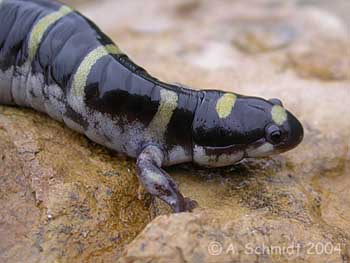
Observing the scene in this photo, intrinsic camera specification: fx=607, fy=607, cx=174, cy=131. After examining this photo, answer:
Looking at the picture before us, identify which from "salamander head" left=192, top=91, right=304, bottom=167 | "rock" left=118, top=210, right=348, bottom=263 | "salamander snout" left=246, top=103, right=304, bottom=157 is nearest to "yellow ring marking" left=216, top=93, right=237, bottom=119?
"salamander head" left=192, top=91, right=304, bottom=167

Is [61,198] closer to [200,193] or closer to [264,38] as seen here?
[200,193]

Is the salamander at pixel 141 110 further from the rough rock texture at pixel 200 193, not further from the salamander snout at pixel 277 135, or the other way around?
the rough rock texture at pixel 200 193

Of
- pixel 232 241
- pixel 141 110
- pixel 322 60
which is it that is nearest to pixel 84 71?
pixel 141 110

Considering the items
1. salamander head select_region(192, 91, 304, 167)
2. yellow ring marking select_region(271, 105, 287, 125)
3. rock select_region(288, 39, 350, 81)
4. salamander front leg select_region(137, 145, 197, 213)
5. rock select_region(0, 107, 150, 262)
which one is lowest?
rock select_region(0, 107, 150, 262)

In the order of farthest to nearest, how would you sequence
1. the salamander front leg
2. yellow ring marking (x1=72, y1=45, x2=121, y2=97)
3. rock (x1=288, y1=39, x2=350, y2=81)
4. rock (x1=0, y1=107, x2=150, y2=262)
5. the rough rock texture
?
1. rock (x1=288, y1=39, x2=350, y2=81)
2. yellow ring marking (x1=72, y1=45, x2=121, y2=97)
3. the salamander front leg
4. rock (x1=0, y1=107, x2=150, y2=262)
5. the rough rock texture

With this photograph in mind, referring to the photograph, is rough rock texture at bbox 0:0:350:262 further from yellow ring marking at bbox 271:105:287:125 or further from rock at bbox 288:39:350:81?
yellow ring marking at bbox 271:105:287:125

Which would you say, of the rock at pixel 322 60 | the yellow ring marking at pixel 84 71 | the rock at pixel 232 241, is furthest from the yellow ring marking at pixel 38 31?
the rock at pixel 322 60
